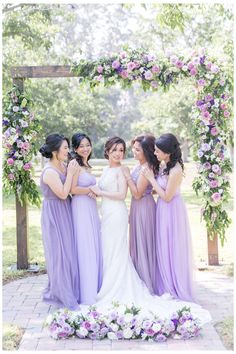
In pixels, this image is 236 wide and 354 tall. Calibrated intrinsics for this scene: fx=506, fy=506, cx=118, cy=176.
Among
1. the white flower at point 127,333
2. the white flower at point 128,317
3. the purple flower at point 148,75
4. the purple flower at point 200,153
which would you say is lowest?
the white flower at point 127,333

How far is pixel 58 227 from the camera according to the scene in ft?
18.4

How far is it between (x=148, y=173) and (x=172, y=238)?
792mm

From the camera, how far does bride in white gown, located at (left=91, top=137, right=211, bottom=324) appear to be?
5543mm

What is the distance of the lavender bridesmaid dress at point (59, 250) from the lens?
218 inches

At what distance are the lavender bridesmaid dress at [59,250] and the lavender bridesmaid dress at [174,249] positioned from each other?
1.00 metres

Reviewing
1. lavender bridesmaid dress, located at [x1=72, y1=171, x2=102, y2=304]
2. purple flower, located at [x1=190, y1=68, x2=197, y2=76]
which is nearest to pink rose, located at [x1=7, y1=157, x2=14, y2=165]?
lavender bridesmaid dress, located at [x1=72, y1=171, x2=102, y2=304]

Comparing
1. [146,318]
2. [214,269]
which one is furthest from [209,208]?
[146,318]

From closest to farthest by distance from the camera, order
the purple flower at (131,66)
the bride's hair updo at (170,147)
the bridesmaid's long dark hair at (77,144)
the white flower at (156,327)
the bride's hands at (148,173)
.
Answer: the white flower at (156,327) → the bride's hair updo at (170,147) → the bride's hands at (148,173) → the bridesmaid's long dark hair at (77,144) → the purple flower at (131,66)

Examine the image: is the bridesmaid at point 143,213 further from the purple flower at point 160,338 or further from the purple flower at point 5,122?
the purple flower at point 5,122

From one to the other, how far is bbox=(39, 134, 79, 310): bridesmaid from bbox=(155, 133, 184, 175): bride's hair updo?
974 mm

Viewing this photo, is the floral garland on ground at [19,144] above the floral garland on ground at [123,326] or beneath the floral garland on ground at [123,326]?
above

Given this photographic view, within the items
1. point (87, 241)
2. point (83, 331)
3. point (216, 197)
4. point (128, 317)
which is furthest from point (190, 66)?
point (83, 331)

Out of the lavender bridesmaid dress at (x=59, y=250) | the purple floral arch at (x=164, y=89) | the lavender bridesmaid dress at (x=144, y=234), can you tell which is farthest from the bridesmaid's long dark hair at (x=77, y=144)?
the purple floral arch at (x=164, y=89)

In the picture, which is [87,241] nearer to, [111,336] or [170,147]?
[111,336]
